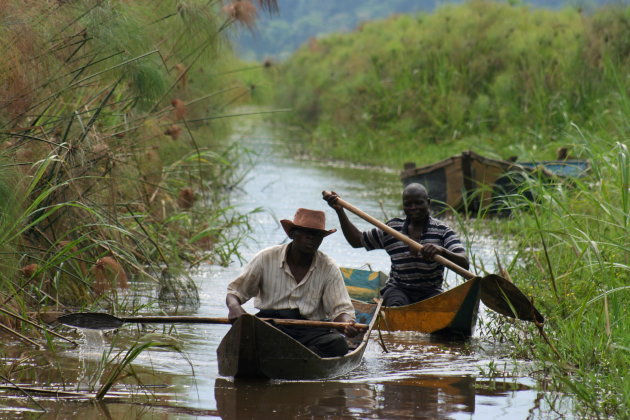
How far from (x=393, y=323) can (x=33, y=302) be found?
7.68ft

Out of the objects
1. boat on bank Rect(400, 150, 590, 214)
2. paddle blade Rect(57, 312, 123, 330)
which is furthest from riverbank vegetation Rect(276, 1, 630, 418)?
paddle blade Rect(57, 312, 123, 330)

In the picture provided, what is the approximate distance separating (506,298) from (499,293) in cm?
34

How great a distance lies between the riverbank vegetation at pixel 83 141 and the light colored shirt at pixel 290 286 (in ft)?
2.53

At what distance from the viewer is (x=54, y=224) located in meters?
6.57

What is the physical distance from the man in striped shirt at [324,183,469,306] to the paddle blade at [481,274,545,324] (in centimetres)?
47

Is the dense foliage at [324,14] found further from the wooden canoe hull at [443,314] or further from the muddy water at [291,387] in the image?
the muddy water at [291,387]

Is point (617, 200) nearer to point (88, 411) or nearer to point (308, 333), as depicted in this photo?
point (308, 333)

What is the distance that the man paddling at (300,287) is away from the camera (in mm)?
5668

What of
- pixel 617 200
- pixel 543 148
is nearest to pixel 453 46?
pixel 543 148

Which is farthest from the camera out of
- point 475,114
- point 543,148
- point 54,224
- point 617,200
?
point 475,114

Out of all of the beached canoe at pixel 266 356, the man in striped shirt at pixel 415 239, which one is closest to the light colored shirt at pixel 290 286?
the beached canoe at pixel 266 356

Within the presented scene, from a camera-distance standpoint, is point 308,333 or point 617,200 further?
point 617,200

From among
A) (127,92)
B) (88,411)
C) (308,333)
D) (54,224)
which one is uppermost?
(127,92)

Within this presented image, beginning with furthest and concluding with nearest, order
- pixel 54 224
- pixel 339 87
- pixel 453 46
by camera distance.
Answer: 1. pixel 339 87
2. pixel 453 46
3. pixel 54 224
